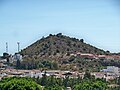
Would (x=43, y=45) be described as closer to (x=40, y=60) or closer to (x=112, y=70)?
(x=40, y=60)

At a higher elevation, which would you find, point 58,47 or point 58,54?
point 58,47

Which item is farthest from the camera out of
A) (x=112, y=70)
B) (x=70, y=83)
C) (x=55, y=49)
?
(x=55, y=49)


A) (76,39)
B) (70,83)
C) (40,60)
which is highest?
(76,39)

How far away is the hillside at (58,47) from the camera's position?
6744 centimetres

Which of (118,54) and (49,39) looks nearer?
(118,54)

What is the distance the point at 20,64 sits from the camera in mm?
59312

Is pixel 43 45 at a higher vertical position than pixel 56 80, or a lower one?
higher

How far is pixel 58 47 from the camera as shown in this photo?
68.9 meters

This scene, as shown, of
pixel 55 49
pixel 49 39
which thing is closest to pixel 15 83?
pixel 55 49

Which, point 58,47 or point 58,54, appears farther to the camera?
point 58,47

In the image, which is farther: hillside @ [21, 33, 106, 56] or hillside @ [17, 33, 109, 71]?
hillside @ [21, 33, 106, 56]

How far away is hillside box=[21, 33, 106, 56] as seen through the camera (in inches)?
2655

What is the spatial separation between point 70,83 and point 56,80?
1474mm

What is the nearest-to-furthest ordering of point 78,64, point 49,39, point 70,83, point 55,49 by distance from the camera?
1. point 70,83
2. point 78,64
3. point 55,49
4. point 49,39
